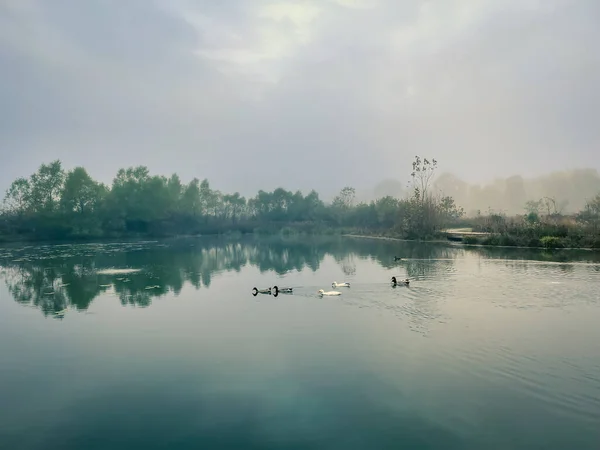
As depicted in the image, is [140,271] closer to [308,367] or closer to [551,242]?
[308,367]

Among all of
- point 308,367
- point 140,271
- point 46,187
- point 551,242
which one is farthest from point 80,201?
point 308,367

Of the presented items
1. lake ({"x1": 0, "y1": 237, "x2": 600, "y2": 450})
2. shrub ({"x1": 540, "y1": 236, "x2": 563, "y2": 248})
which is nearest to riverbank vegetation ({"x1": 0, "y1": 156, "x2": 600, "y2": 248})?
shrub ({"x1": 540, "y1": 236, "x2": 563, "y2": 248})

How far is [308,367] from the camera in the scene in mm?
11844

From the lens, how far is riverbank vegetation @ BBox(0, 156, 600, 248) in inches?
1971

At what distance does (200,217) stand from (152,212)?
11342 mm

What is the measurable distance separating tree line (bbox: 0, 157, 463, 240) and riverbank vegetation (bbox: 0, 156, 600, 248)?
0.46 feet

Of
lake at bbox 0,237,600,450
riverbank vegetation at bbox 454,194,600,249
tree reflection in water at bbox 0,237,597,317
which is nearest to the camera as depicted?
lake at bbox 0,237,600,450

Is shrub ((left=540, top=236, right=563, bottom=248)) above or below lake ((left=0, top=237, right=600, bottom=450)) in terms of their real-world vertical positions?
above

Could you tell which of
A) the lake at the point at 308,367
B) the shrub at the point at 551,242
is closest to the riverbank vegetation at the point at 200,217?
the shrub at the point at 551,242

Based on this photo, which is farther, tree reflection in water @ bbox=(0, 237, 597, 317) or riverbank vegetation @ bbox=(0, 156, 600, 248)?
riverbank vegetation @ bbox=(0, 156, 600, 248)

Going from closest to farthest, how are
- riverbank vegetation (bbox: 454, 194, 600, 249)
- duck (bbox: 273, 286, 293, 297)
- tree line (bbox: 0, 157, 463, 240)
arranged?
1. duck (bbox: 273, 286, 293, 297)
2. riverbank vegetation (bbox: 454, 194, 600, 249)
3. tree line (bbox: 0, 157, 463, 240)

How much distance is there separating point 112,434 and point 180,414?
1281 millimetres

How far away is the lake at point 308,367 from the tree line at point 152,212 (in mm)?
41542

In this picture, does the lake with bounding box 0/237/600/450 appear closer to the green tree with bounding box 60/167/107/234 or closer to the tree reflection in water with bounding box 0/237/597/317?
the tree reflection in water with bounding box 0/237/597/317
